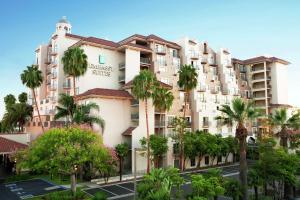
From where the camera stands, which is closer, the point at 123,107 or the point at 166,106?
the point at 166,106

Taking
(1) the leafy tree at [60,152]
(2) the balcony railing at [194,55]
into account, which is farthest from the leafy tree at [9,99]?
(1) the leafy tree at [60,152]

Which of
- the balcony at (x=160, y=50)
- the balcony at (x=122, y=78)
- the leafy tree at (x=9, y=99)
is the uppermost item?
the balcony at (x=160, y=50)

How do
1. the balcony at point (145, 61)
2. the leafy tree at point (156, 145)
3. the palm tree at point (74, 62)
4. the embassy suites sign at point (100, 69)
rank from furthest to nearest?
1. the balcony at point (145, 61)
2. the embassy suites sign at point (100, 69)
3. the leafy tree at point (156, 145)
4. the palm tree at point (74, 62)

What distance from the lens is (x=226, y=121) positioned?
101 feet

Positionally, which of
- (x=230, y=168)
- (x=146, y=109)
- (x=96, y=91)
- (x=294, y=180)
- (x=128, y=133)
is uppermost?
(x=96, y=91)

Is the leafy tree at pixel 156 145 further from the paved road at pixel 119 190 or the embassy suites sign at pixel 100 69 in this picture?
the embassy suites sign at pixel 100 69

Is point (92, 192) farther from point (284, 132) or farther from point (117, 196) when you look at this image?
point (284, 132)

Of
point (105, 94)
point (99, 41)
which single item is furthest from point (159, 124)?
point (99, 41)

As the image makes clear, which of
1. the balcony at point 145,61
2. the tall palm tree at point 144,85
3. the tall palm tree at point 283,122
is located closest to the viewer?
the tall palm tree at point 283,122

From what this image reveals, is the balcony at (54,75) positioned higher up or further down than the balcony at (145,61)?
further down

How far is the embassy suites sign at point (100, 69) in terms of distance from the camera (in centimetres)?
5483

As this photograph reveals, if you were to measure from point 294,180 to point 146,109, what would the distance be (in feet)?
85.3

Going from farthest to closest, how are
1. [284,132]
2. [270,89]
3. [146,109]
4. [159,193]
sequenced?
1. [270,89]
2. [146,109]
3. [284,132]
4. [159,193]

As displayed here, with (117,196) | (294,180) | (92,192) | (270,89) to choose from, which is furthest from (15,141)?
(270,89)
